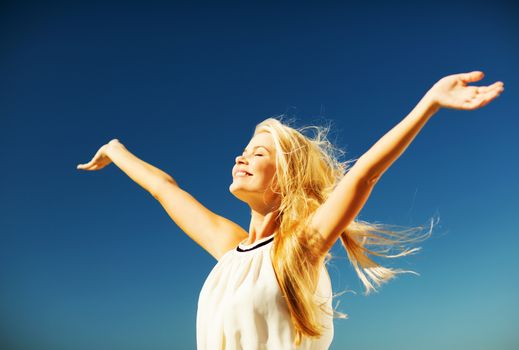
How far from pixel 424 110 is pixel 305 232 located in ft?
3.14

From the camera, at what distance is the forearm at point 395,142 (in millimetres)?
2133

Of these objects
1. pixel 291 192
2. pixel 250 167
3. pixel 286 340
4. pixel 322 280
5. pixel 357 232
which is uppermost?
pixel 250 167

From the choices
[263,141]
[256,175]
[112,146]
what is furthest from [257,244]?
[112,146]

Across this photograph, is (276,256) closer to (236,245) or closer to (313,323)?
(313,323)

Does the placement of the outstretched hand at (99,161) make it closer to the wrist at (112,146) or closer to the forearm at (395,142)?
the wrist at (112,146)

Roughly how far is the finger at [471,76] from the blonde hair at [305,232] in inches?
42.5

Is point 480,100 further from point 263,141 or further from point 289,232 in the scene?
point 263,141

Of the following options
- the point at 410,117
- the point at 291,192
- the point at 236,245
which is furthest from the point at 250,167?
the point at 410,117

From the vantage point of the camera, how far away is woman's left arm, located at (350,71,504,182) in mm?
2008

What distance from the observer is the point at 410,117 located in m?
2.16

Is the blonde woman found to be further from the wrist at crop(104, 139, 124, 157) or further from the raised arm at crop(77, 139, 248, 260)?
the wrist at crop(104, 139, 124, 157)

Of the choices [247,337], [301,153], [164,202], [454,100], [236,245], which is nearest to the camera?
[454,100]

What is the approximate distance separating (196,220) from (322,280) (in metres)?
1.10

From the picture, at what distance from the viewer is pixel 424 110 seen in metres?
2.12
